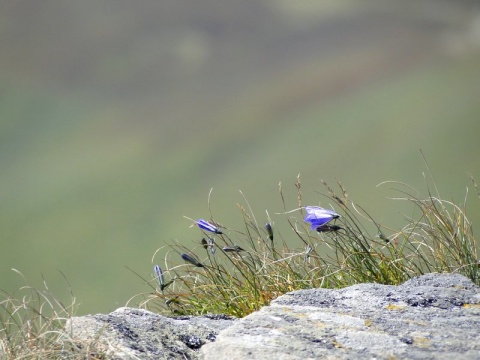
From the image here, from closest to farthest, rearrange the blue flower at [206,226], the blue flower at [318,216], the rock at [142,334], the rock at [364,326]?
1. the rock at [364,326]
2. the rock at [142,334]
3. the blue flower at [318,216]
4. the blue flower at [206,226]

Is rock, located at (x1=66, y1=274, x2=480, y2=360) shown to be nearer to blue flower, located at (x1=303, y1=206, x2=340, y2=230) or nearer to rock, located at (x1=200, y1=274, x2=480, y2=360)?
rock, located at (x1=200, y1=274, x2=480, y2=360)

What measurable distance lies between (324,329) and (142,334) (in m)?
0.76

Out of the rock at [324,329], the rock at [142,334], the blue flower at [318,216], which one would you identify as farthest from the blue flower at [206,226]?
the rock at [142,334]

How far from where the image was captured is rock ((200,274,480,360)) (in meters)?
2.78

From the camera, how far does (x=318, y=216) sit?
4191 millimetres

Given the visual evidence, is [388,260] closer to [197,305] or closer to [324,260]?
[324,260]

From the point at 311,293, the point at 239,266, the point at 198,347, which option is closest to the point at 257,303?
the point at 239,266

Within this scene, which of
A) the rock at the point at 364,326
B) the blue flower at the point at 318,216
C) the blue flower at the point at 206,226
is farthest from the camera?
the blue flower at the point at 206,226

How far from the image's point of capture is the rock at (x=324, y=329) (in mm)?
2799

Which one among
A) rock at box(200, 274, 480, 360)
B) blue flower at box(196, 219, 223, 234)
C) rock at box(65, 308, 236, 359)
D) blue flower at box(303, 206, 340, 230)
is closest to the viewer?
rock at box(200, 274, 480, 360)

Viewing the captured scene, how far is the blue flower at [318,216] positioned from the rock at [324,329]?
58 cm

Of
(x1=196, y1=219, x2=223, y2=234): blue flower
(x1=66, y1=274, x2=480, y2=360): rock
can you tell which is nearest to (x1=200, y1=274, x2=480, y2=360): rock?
(x1=66, y1=274, x2=480, y2=360): rock

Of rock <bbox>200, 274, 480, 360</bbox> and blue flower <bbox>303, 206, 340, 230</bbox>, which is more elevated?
blue flower <bbox>303, 206, 340, 230</bbox>

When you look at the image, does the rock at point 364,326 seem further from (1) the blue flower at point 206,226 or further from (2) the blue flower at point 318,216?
(1) the blue flower at point 206,226
